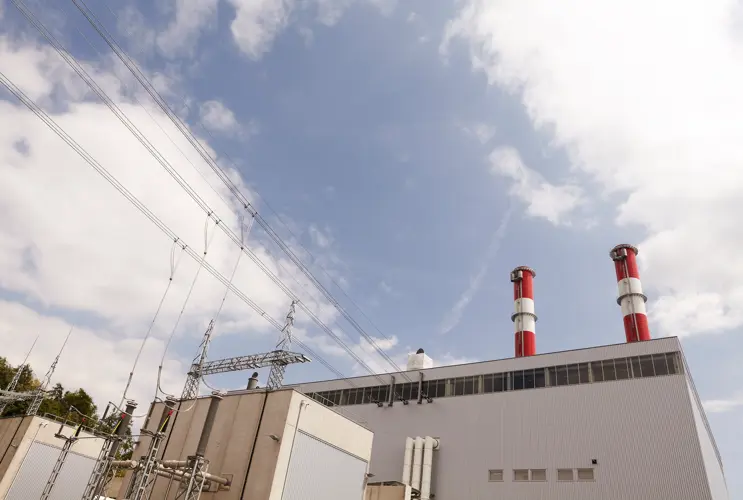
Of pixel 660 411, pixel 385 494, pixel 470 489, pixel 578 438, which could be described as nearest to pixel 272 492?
pixel 385 494

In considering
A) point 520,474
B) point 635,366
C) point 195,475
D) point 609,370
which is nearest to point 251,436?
point 195,475

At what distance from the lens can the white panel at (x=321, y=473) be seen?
72.4 ft

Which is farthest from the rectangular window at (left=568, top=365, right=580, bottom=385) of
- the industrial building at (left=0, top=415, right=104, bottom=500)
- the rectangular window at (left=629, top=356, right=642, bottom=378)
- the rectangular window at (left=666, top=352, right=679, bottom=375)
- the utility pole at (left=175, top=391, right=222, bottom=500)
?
the industrial building at (left=0, top=415, right=104, bottom=500)

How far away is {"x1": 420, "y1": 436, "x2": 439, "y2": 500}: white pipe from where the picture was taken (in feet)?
119

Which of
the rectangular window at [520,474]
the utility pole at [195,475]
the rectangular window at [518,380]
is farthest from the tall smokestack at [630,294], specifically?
the utility pole at [195,475]

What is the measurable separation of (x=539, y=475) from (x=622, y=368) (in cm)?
995

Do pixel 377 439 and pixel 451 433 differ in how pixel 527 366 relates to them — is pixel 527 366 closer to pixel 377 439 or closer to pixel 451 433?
pixel 451 433

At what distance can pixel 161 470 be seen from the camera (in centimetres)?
2159

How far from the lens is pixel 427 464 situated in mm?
37375

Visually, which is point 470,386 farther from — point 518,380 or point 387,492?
point 387,492

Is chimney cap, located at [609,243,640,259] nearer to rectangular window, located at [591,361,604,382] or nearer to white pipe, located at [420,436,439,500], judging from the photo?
rectangular window, located at [591,361,604,382]

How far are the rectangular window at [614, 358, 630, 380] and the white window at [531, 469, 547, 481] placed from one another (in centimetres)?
880

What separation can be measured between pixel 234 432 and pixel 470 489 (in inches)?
833

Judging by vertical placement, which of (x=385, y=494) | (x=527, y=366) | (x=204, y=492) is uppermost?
(x=527, y=366)
